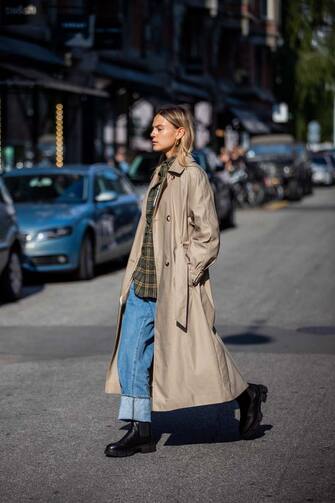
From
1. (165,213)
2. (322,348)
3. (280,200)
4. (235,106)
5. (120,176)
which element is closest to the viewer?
(165,213)

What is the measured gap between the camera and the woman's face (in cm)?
645

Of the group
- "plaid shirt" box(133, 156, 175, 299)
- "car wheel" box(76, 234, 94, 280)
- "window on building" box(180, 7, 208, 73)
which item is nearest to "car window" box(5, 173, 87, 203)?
"car wheel" box(76, 234, 94, 280)

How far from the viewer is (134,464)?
21.1ft

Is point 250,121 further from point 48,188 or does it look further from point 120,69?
point 48,188

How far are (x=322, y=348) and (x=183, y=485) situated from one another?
478cm

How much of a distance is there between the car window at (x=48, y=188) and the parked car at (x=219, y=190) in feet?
25.3

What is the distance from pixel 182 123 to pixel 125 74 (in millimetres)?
31740

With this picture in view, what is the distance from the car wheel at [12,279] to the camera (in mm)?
13805

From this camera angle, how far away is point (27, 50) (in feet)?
96.6

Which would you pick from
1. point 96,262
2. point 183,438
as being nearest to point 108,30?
point 96,262

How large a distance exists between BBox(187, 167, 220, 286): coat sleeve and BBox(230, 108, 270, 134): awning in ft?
161

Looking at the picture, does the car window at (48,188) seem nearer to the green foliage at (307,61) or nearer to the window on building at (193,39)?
the window on building at (193,39)

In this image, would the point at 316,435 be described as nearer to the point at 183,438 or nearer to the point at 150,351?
the point at 183,438

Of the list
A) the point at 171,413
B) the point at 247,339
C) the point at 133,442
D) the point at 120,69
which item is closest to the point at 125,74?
the point at 120,69
